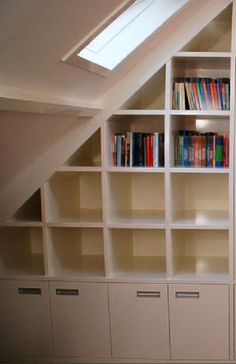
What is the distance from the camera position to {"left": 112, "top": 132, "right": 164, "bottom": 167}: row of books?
2303mm

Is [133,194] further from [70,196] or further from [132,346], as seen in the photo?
[132,346]

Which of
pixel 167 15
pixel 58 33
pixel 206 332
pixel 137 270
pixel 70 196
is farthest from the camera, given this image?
pixel 70 196

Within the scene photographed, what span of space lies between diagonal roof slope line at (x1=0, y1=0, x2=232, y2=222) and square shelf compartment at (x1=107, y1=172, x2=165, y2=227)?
14.9 inches

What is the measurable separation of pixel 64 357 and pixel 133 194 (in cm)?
122

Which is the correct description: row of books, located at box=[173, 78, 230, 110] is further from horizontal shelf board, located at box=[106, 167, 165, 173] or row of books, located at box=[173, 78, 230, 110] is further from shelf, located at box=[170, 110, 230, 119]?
horizontal shelf board, located at box=[106, 167, 165, 173]

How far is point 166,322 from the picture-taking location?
233 cm

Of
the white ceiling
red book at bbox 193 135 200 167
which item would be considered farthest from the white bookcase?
the white ceiling

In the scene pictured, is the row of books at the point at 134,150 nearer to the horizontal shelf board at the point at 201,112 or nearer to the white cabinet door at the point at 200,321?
the horizontal shelf board at the point at 201,112

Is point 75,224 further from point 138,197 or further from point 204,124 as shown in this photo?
point 204,124

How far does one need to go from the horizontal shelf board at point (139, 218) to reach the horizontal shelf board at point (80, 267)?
0.38 m

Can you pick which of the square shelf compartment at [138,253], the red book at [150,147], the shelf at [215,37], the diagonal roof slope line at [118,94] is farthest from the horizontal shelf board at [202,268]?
the shelf at [215,37]

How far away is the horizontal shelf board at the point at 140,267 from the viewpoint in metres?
2.39

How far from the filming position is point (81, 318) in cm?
239

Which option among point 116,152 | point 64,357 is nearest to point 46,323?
point 64,357
